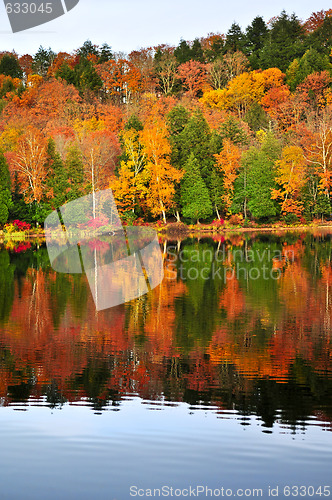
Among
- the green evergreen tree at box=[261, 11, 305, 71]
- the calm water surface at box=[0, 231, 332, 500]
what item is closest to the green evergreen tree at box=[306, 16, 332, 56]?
the green evergreen tree at box=[261, 11, 305, 71]

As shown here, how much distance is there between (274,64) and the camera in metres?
79.4

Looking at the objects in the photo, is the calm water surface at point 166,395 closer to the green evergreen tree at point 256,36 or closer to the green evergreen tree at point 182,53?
the green evergreen tree at point 182,53

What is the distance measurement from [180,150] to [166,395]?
4423 cm

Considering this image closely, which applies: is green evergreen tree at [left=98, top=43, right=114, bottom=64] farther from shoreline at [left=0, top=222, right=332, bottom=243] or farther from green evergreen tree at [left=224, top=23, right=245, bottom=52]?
shoreline at [left=0, top=222, right=332, bottom=243]

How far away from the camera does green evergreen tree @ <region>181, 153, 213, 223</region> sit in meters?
48.9

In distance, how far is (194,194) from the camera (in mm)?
48938

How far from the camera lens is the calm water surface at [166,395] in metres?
5.77

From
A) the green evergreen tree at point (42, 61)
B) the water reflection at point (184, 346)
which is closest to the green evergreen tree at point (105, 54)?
the green evergreen tree at point (42, 61)

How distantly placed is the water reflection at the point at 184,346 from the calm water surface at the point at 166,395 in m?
0.03

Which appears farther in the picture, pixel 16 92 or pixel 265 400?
pixel 16 92

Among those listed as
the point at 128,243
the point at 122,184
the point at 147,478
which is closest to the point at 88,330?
the point at 147,478

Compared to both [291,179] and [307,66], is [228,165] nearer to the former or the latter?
[291,179]

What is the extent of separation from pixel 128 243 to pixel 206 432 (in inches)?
1181

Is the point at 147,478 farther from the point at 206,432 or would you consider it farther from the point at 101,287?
the point at 101,287
